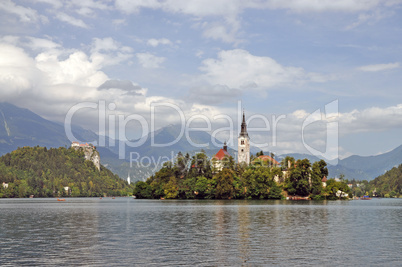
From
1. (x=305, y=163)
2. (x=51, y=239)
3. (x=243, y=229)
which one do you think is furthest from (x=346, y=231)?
(x=305, y=163)

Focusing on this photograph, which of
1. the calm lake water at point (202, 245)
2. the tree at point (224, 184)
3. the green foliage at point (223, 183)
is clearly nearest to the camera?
the calm lake water at point (202, 245)

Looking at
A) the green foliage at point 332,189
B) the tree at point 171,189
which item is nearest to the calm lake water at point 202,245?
the green foliage at point 332,189

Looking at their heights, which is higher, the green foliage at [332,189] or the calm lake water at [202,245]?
the calm lake water at [202,245]

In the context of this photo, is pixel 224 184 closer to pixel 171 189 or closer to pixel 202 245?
pixel 171 189

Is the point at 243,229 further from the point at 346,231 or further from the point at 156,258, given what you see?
the point at 156,258

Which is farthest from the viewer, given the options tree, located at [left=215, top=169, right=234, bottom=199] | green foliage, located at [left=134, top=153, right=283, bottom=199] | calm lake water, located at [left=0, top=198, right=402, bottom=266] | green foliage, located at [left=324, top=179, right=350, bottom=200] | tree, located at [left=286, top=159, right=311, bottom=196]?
green foliage, located at [left=324, top=179, right=350, bottom=200]

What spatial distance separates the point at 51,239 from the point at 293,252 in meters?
25.1

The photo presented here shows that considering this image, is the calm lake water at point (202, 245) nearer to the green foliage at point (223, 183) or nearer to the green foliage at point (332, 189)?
the green foliage at point (223, 183)

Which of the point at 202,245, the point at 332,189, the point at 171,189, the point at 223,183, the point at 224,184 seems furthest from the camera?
the point at 171,189

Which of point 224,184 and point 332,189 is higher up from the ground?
point 224,184

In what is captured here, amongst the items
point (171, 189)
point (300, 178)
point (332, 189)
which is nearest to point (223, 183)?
point (171, 189)

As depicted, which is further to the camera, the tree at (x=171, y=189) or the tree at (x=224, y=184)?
the tree at (x=171, y=189)

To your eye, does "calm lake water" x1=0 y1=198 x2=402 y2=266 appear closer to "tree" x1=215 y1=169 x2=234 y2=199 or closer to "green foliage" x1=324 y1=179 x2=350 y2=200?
Result: "tree" x1=215 y1=169 x2=234 y2=199

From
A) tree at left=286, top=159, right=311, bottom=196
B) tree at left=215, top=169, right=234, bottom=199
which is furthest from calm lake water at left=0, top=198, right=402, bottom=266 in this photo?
tree at left=215, top=169, right=234, bottom=199
